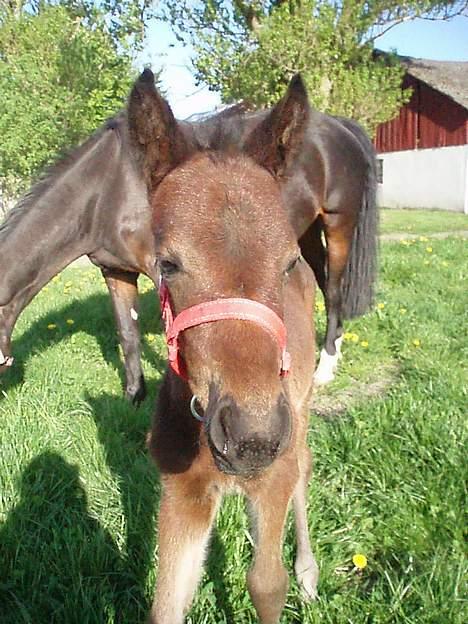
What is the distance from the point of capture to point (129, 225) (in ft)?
12.1

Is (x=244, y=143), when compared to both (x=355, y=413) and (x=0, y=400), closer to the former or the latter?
(x=355, y=413)

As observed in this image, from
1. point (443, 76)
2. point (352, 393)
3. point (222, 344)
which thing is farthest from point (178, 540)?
point (443, 76)

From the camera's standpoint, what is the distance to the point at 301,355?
2.30 meters

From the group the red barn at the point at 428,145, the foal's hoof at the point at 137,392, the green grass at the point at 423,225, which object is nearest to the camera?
the foal's hoof at the point at 137,392

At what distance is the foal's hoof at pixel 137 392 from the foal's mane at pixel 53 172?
1.28 metres

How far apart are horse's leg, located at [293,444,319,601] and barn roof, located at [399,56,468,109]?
20920 mm

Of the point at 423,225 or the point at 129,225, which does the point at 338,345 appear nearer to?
the point at 129,225

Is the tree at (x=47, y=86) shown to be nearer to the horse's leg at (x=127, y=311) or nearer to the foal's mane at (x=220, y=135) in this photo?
the horse's leg at (x=127, y=311)

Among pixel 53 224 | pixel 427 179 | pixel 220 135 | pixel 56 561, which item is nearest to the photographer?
pixel 220 135

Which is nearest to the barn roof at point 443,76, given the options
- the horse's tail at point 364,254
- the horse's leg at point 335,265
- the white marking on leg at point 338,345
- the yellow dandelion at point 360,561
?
the horse's tail at point 364,254

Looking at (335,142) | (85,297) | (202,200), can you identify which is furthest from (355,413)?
(85,297)

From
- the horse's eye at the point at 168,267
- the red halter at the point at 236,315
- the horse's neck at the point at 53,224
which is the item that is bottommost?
the horse's neck at the point at 53,224

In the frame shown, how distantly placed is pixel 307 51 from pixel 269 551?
57.7ft

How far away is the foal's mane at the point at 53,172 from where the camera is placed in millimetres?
3559
